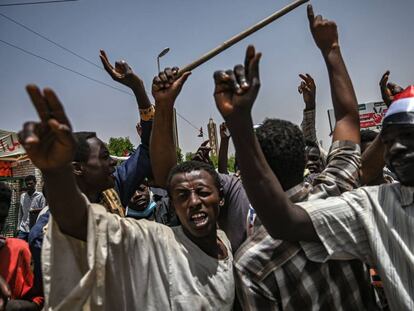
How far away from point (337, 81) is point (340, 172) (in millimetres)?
495

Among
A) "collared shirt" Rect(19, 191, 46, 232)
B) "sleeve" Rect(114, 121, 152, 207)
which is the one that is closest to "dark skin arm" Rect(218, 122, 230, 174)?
"sleeve" Rect(114, 121, 152, 207)

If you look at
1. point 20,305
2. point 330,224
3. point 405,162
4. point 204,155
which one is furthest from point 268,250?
point 204,155

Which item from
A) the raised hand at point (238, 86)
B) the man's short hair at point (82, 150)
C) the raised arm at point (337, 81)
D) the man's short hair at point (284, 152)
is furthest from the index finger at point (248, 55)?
the man's short hair at point (82, 150)

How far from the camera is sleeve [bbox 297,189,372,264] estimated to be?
147 centimetres

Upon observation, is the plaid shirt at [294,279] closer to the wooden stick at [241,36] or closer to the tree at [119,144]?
the wooden stick at [241,36]

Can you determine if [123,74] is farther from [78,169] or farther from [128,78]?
[78,169]

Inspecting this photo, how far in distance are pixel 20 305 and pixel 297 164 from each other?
189 centimetres

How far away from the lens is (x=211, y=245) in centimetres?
192

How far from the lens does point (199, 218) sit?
6.15 feet

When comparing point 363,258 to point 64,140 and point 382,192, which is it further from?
point 64,140

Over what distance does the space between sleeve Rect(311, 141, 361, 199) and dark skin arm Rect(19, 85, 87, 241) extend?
952 millimetres

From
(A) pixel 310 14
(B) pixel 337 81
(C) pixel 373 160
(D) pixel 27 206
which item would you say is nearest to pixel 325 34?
(A) pixel 310 14

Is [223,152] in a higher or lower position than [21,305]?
higher

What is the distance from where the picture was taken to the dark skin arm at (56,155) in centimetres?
116
